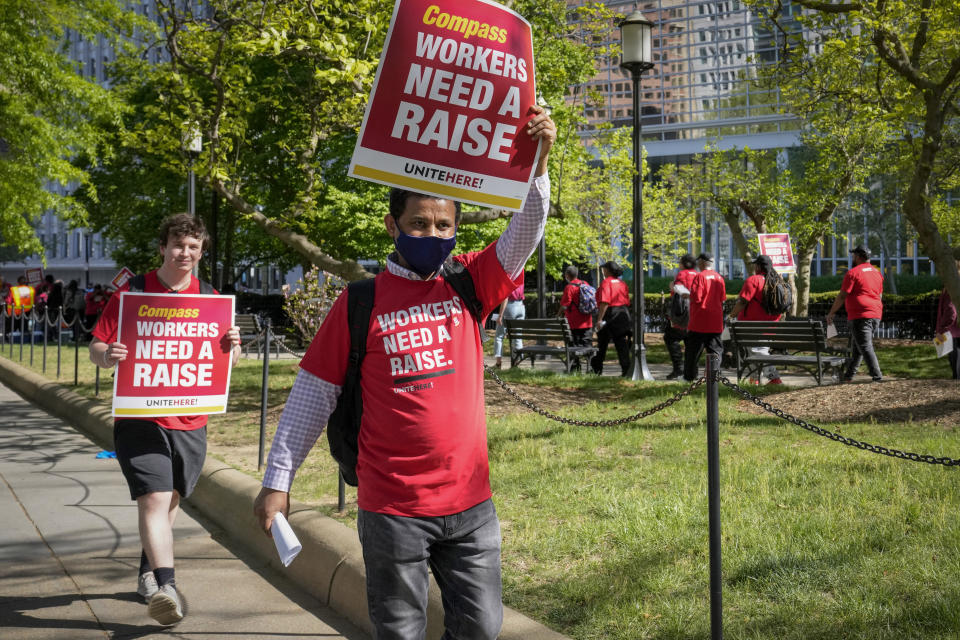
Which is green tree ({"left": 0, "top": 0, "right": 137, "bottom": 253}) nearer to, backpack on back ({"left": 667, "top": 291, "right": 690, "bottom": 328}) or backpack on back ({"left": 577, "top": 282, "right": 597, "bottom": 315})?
backpack on back ({"left": 577, "top": 282, "right": 597, "bottom": 315})

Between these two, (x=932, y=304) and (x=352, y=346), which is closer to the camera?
(x=352, y=346)

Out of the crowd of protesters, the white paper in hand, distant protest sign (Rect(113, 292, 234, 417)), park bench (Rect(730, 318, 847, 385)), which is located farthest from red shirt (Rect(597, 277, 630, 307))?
the crowd of protesters

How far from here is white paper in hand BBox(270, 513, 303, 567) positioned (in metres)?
2.54

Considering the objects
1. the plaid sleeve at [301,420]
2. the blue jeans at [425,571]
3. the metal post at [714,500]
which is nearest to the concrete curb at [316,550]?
the metal post at [714,500]

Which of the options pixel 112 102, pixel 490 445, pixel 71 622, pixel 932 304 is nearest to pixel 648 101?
pixel 932 304

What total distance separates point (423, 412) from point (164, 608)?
2.21 m

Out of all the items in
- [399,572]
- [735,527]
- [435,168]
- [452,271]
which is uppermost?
[435,168]

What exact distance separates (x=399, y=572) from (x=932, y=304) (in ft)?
78.0

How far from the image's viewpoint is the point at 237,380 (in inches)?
532

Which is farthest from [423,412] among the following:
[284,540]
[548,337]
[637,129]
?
[548,337]

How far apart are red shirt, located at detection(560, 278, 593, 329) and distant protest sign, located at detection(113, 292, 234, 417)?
10424mm

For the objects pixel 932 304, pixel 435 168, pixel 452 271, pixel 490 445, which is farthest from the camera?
pixel 932 304

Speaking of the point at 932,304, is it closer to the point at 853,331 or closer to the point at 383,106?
the point at 853,331

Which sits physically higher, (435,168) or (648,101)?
(648,101)
